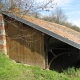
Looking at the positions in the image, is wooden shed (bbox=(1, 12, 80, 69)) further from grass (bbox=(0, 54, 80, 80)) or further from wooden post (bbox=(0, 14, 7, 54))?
grass (bbox=(0, 54, 80, 80))

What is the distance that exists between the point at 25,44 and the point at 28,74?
2.43 metres

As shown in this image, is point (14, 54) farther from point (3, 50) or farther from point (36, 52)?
point (36, 52)

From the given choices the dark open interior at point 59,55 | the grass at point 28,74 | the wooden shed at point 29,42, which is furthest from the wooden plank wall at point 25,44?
the grass at point 28,74

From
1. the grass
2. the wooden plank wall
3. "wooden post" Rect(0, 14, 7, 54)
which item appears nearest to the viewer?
the grass

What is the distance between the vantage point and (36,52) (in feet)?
34.1

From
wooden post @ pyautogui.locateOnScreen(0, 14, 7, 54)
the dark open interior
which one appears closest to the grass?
wooden post @ pyautogui.locateOnScreen(0, 14, 7, 54)

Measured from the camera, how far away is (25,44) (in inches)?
421

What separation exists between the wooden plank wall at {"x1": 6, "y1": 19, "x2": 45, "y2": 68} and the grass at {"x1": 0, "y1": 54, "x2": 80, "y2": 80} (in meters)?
0.87

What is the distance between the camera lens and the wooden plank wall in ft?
33.8

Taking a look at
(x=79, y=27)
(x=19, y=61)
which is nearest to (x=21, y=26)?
(x=19, y=61)

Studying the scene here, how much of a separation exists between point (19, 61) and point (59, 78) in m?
3.21

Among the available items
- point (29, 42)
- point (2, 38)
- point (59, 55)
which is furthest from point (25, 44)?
point (59, 55)

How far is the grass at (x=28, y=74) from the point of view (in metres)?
8.31

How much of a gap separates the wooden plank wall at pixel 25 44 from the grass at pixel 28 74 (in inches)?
34.1
